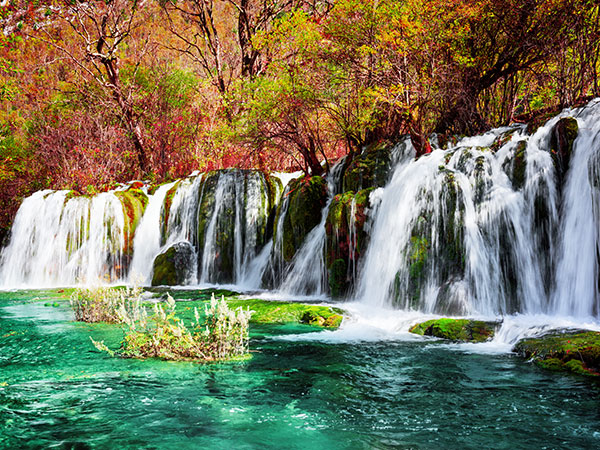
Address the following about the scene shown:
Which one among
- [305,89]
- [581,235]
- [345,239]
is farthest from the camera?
[305,89]

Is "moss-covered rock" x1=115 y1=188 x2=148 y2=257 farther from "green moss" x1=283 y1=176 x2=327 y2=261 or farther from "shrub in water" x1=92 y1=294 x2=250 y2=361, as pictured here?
"shrub in water" x1=92 y1=294 x2=250 y2=361

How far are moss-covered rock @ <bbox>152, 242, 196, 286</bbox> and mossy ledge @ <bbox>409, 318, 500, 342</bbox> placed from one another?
12290mm

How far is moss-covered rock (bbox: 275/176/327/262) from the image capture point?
1670cm

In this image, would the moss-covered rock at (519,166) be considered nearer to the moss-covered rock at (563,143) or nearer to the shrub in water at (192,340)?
the moss-covered rock at (563,143)

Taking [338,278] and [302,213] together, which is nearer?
[338,278]

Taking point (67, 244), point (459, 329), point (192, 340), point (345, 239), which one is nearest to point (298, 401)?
point (192, 340)

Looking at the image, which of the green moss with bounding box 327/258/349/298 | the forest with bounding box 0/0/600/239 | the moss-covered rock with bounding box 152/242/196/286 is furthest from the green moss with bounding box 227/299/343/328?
the moss-covered rock with bounding box 152/242/196/286

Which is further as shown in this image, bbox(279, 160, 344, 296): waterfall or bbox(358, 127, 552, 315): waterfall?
bbox(279, 160, 344, 296): waterfall

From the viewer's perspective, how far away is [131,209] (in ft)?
75.5

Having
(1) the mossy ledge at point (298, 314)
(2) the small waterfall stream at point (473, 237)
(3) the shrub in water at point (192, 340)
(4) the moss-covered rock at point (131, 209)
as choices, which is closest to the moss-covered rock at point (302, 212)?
(2) the small waterfall stream at point (473, 237)

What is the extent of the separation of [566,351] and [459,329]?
6.98ft

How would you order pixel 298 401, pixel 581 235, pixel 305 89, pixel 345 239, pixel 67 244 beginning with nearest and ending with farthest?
pixel 298 401 < pixel 581 235 < pixel 345 239 < pixel 305 89 < pixel 67 244

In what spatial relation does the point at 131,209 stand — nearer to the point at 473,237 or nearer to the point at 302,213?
the point at 302,213

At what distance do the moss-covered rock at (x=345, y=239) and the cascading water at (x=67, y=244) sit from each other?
11.8 meters
